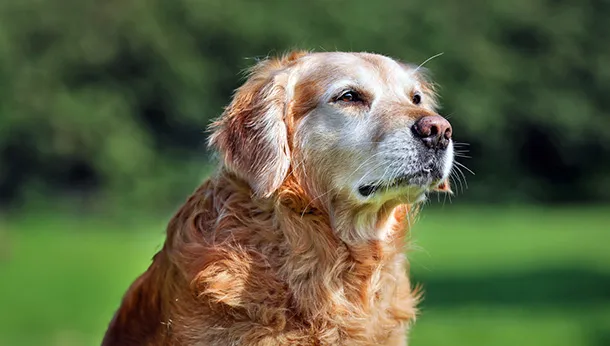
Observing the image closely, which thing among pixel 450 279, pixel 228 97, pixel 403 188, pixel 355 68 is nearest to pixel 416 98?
pixel 355 68

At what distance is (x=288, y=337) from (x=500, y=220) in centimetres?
2586

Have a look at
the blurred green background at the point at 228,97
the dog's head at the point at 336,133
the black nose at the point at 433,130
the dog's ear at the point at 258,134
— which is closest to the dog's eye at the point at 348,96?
the dog's head at the point at 336,133

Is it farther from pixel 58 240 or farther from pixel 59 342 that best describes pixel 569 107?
pixel 59 342

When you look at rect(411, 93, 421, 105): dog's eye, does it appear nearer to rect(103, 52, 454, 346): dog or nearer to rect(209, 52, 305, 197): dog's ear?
rect(103, 52, 454, 346): dog

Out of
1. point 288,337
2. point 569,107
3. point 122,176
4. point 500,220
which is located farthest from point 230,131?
point 569,107

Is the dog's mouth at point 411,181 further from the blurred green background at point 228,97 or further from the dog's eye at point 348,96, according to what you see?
the blurred green background at point 228,97

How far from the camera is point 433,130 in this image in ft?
16.3

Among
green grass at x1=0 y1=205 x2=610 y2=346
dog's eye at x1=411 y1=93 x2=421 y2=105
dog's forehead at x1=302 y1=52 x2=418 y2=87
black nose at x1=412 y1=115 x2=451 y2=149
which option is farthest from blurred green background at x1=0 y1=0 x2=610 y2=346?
black nose at x1=412 y1=115 x2=451 y2=149

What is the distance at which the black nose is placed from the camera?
195 inches

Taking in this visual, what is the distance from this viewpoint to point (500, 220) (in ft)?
98.6

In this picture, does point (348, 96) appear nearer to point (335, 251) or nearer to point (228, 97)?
point (335, 251)

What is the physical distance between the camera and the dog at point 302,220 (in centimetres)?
491

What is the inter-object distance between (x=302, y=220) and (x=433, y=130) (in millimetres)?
797

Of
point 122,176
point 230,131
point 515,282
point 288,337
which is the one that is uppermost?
point 122,176
